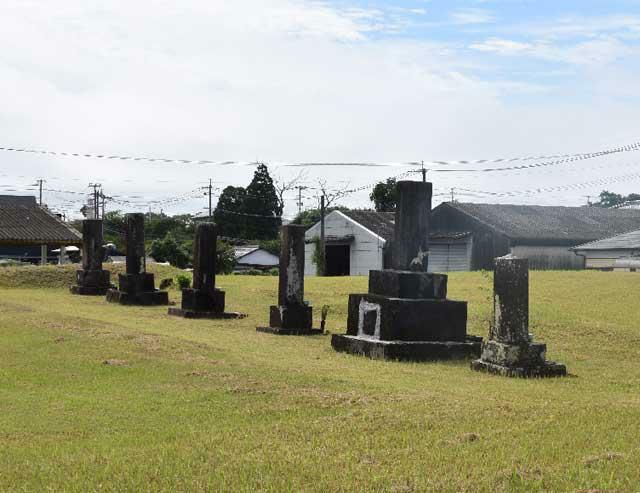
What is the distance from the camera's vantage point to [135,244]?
23562 mm

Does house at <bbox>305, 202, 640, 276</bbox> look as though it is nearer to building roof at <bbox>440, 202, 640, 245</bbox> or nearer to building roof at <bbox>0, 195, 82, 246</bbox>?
building roof at <bbox>440, 202, 640, 245</bbox>

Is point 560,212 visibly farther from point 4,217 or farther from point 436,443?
point 436,443

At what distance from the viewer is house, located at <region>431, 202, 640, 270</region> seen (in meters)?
46.8

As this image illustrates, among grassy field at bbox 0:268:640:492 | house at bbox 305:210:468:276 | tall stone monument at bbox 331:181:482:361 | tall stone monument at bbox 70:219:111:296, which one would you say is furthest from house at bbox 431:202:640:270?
grassy field at bbox 0:268:640:492

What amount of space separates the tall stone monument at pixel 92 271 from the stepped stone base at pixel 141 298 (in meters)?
2.51

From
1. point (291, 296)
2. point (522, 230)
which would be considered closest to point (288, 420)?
point (291, 296)

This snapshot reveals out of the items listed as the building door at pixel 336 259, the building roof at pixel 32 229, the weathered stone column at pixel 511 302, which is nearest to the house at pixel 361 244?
the building door at pixel 336 259

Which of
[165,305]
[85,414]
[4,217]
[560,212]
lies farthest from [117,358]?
[560,212]

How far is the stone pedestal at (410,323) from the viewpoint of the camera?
41.2 feet

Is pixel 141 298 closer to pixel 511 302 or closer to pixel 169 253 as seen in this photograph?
pixel 511 302

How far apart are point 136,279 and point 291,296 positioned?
7.22 meters

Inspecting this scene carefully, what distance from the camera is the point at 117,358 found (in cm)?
1069

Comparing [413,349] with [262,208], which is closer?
[413,349]

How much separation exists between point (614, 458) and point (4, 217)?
1625 inches
